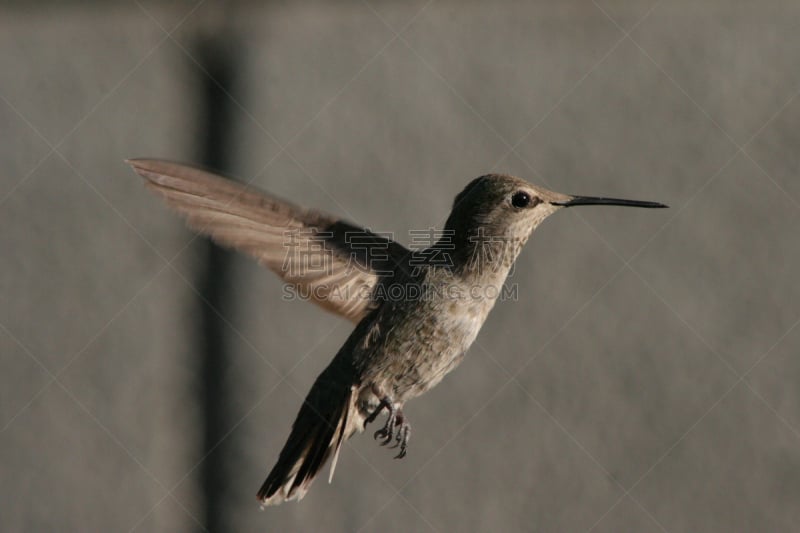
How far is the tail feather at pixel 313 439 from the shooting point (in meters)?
1.02

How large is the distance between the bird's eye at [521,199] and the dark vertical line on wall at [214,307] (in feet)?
4.34

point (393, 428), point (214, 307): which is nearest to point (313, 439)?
point (393, 428)

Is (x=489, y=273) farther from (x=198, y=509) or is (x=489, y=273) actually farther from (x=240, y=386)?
(x=198, y=509)

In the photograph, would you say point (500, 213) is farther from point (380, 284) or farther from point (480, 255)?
point (380, 284)

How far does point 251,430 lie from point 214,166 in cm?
64

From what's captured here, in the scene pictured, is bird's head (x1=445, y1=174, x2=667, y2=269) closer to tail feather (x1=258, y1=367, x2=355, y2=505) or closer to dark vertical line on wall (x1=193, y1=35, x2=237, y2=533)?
tail feather (x1=258, y1=367, x2=355, y2=505)

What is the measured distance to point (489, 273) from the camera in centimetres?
101

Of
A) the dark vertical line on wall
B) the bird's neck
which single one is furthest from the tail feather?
the dark vertical line on wall

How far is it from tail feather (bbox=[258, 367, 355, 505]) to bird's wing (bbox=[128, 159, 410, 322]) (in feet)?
0.31

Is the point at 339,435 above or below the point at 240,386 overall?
above

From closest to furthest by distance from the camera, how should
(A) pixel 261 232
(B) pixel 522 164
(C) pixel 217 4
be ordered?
(A) pixel 261 232 < (B) pixel 522 164 < (C) pixel 217 4

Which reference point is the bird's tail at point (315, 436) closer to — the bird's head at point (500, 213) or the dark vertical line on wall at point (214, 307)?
the bird's head at point (500, 213)

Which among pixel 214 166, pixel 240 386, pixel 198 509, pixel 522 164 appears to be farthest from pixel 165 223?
pixel 522 164

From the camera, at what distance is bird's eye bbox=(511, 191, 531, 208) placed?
3.10ft
